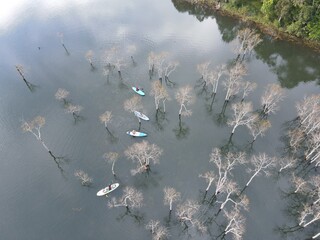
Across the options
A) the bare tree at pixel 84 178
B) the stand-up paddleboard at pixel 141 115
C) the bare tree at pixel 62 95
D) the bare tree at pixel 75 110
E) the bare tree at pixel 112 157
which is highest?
the bare tree at pixel 62 95

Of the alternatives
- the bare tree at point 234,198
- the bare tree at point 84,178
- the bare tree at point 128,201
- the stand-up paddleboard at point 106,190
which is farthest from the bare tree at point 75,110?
the bare tree at point 234,198

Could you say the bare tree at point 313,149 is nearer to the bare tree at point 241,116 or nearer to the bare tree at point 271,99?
the bare tree at point 271,99

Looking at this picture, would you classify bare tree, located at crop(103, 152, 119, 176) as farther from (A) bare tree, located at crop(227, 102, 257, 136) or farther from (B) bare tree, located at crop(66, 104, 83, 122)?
(A) bare tree, located at crop(227, 102, 257, 136)

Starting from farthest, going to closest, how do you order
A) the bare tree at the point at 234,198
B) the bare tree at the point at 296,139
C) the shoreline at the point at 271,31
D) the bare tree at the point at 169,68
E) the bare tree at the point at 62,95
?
the shoreline at the point at 271,31 → the bare tree at the point at 169,68 → the bare tree at the point at 62,95 → the bare tree at the point at 296,139 → the bare tree at the point at 234,198

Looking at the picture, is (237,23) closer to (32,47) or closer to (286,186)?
(286,186)

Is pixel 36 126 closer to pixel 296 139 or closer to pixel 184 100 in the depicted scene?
pixel 184 100

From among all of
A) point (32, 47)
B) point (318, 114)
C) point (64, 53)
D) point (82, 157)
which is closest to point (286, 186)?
point (318, 114)

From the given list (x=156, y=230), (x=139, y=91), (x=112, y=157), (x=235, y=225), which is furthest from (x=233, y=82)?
(x=156, y=230)
